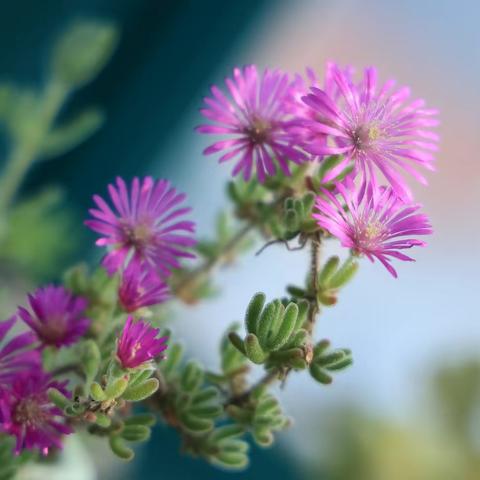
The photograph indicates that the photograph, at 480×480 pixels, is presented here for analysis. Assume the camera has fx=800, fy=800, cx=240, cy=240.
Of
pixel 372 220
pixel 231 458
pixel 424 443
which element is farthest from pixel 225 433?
pixel 424 443

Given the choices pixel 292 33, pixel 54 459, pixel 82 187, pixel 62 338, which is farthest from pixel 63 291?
pixel 292 33

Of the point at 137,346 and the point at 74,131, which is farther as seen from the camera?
the point at 74,131

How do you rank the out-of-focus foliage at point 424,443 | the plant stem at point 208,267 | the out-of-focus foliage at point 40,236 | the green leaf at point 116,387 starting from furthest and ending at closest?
the out-of-focus foliage at point 424,443 < the out-of-focus foliage at point 40,236 < the plant stem at point 208,267 < the green leaf at point 116,387

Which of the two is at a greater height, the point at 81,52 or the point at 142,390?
the point at 81,52

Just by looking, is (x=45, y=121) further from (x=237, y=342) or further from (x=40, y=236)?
(x=237, y=342)

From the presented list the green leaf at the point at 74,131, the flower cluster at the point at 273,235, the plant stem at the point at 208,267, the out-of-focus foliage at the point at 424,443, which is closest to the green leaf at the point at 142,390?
the flower cluster at the point at 273,235

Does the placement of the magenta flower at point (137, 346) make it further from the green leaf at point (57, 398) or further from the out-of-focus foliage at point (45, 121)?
the out-of-focus foliage at point (45, 121)
